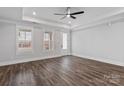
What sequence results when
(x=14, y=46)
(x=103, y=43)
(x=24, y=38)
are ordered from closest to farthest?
(x=14, y=46) → (x=103, y=43) → (x=24, y=38)

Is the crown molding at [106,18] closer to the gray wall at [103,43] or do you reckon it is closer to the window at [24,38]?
the gray wall at [103,43]

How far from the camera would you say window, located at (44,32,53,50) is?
6700 millimetres

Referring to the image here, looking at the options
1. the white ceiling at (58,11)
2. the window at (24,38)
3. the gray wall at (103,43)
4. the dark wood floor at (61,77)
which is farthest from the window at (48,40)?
the dark wood floor at (61,77)

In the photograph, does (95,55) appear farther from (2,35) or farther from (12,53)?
(2,35)

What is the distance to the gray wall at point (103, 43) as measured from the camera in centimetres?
466

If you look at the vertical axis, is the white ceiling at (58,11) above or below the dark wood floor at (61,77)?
above

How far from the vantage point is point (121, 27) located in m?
4.56

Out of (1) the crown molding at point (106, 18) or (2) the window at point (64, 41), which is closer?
(1) the crown molding at point (106, 18)

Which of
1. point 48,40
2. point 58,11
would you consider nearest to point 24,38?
point 48,40

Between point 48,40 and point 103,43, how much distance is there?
396 cm

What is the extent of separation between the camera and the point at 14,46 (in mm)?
5168

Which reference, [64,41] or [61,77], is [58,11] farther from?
[64,41]

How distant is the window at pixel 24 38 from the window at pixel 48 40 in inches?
46.3
